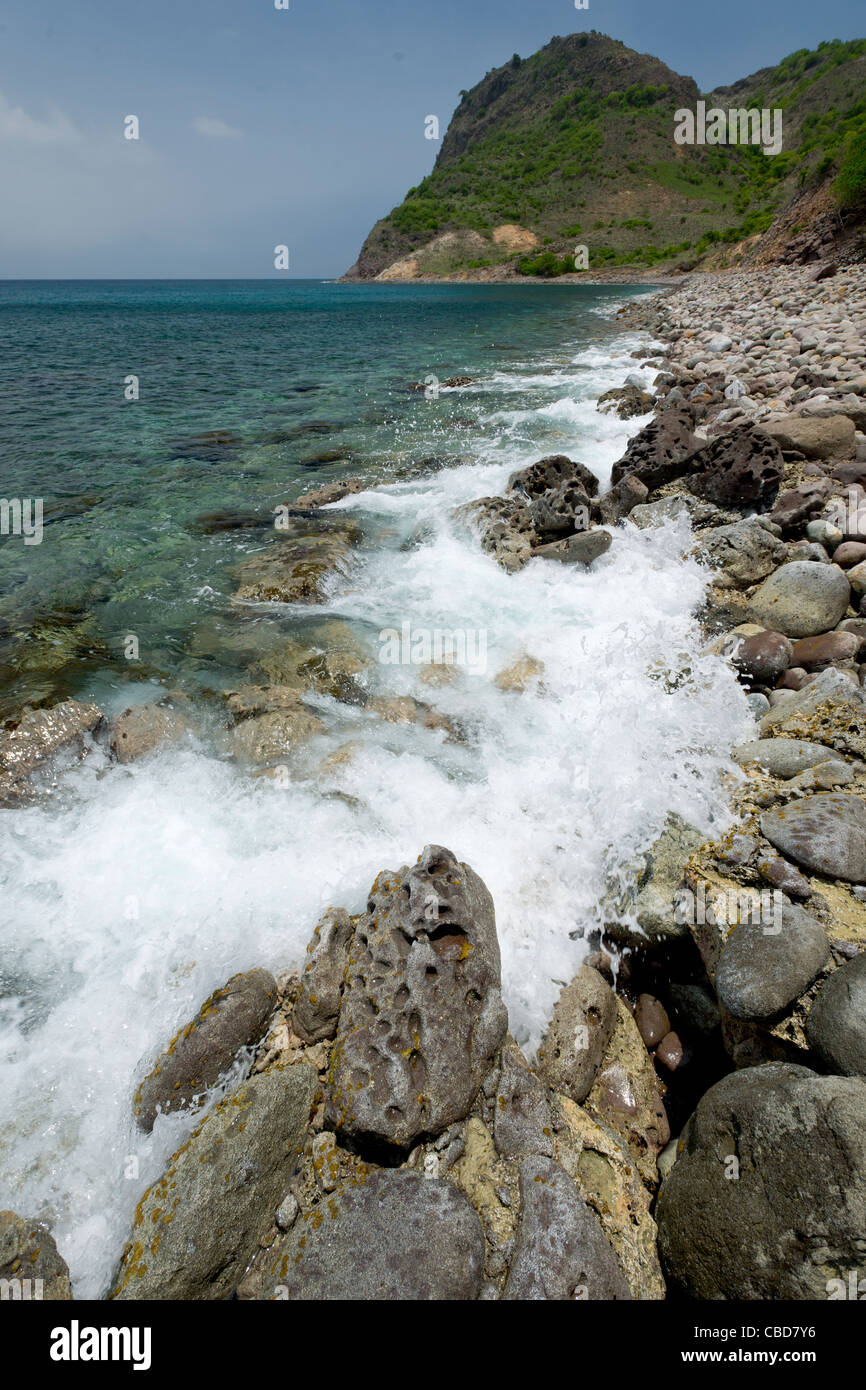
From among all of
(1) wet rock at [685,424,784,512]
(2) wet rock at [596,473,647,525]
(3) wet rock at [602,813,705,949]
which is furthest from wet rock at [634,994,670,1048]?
(2) wet rock at [596,473,647,525]

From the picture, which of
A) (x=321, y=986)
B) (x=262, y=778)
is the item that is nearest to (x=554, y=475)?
(x=262, y=778)

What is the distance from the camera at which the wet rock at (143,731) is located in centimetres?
641

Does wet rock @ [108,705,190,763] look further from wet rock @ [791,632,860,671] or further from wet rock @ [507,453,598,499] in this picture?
wet rock @ [507,453,598,499]

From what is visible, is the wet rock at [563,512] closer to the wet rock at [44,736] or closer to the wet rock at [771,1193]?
the wet rock at [44,736]

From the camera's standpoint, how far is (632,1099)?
393 cm

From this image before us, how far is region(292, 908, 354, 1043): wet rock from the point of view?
385cm

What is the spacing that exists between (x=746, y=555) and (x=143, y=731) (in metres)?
8.12

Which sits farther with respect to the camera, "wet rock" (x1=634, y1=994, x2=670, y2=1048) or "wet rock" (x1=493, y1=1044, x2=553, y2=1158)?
"wet rock" (x1=634, y1=994, x2=670, y2=1048)

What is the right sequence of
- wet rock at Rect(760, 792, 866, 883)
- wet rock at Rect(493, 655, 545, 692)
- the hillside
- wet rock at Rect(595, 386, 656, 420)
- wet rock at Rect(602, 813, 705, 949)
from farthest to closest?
the hillside, wet rock at Rect(595, 386, 656, 420), wet rock at Rect(493, 655, 545, 692), wet rock at Rect(602, 813, 705, 949), wet rock at Rect(760, 792, 866, 883)

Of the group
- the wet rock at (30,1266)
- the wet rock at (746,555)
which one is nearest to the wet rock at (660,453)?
the wet rock at (746,555)

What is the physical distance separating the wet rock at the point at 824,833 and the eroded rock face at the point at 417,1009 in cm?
216

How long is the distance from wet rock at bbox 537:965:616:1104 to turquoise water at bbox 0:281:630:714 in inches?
222

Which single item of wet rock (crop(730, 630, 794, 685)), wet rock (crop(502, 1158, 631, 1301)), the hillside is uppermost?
the hillside

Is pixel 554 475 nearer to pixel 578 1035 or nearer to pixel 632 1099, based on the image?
pixel 578 1035
